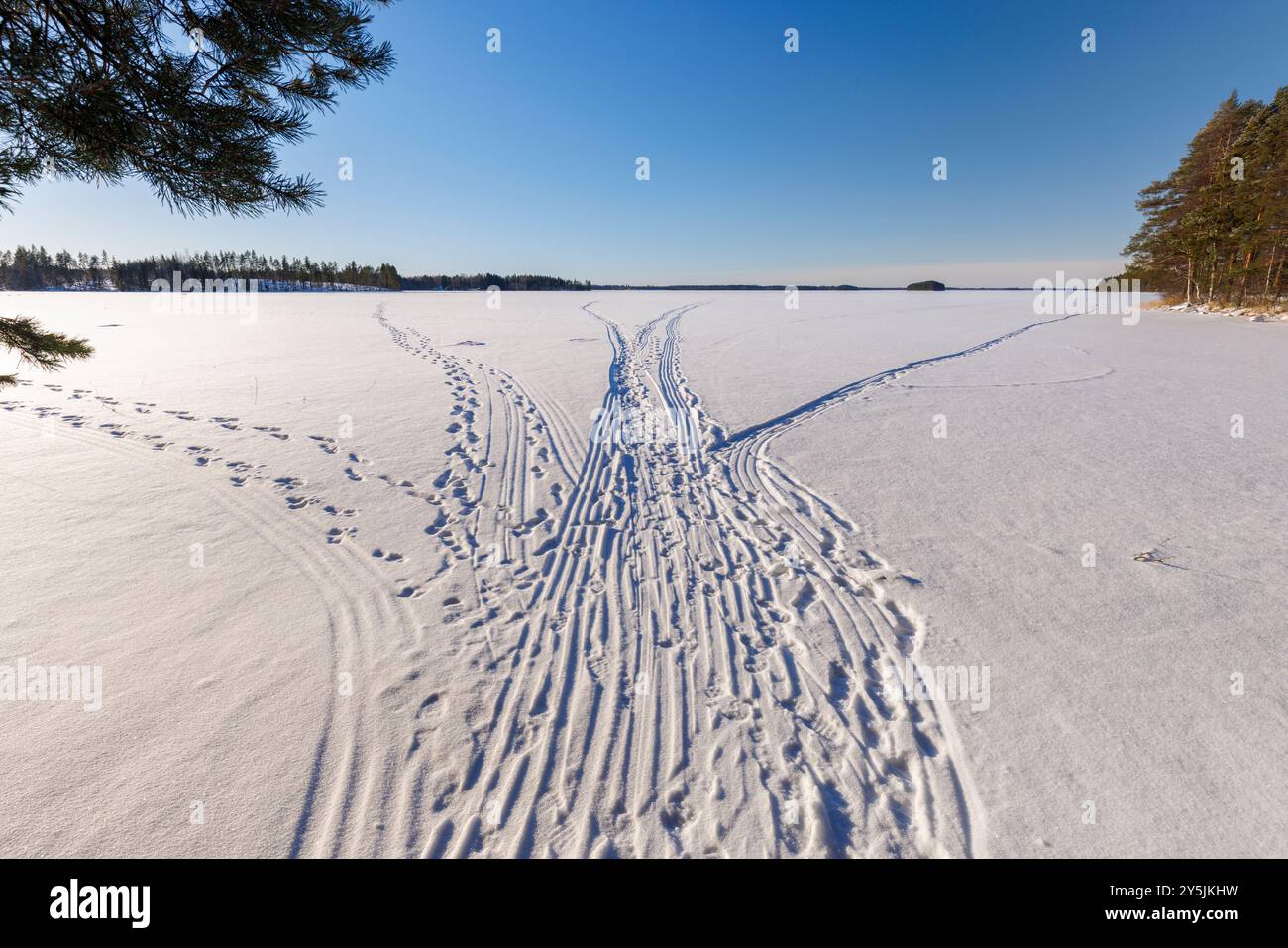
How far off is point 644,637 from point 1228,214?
44.9 meters

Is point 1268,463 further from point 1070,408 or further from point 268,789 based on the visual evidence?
point 268,789

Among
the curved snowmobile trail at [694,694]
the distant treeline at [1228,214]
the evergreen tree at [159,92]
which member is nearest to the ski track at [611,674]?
the curved snowmobile trail at [694,694]

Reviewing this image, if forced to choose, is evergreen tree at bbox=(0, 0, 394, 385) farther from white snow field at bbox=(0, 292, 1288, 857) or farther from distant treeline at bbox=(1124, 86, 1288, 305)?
distant treeline at bbox=(1124, 86, 1288, 305)

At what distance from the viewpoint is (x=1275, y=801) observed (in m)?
2.48

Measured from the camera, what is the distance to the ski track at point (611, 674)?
2457 mm

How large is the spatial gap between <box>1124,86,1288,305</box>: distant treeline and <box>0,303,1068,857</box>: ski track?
3950cm

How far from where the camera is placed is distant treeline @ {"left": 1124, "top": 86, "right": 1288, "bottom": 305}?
2722 centimetres

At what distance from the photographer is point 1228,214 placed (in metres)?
29.1

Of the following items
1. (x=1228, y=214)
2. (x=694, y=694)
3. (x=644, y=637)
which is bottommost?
(x=694, y=694)

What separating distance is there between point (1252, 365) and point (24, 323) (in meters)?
23.3

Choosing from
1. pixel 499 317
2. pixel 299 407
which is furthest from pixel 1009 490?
pixel 499 317

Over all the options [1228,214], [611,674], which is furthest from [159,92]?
[1228,214]

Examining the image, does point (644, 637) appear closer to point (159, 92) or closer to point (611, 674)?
point (611, 674)
